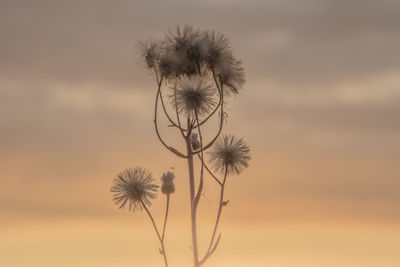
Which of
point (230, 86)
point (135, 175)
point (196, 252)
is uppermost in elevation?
point (230, 86)

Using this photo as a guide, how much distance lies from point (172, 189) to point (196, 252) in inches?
67.3

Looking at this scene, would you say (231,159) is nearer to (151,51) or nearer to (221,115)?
(221,115)

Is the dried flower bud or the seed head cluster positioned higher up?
the seed head cluster

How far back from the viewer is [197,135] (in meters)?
29.4

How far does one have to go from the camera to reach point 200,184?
95.7 feet

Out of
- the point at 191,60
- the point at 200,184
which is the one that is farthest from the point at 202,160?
the point at 191,60

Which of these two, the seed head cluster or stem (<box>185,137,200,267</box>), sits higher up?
the seed head cluster

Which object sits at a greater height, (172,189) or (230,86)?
(230,86)

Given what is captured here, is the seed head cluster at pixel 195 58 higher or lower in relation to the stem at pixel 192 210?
higher

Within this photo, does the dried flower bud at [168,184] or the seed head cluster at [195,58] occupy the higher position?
the seed head cluster at [195,58]

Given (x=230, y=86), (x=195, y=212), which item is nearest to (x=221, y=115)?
(x=230, y=86)

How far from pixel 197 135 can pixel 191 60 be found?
202 cm

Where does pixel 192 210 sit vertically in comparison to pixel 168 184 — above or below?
below

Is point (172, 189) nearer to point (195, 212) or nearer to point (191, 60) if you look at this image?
point (195, 212)
